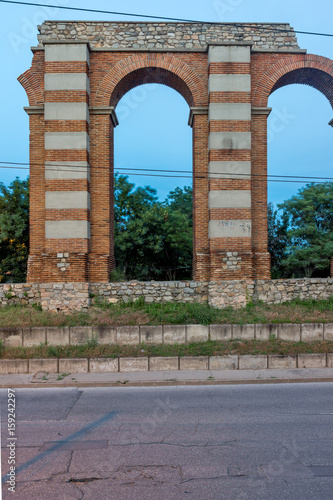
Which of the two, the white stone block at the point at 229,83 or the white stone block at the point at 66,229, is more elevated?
the white stone block at the point at 229,83

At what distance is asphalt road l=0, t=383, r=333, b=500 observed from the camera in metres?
4.08

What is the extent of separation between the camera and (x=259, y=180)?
1382cm

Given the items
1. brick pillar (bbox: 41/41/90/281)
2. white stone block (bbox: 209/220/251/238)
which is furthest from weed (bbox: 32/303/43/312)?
white stone block (bbox: 209/220/251/238)

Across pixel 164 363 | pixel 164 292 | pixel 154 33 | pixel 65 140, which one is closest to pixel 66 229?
pixel 65 140

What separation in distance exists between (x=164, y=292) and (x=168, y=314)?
1293 mm

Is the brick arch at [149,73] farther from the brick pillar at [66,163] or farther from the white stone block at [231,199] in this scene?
the white stone block at [231,199]

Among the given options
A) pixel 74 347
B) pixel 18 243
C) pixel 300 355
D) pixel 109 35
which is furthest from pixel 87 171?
pixel 18 243

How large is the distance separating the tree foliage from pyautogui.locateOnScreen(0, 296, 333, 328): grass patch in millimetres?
7633

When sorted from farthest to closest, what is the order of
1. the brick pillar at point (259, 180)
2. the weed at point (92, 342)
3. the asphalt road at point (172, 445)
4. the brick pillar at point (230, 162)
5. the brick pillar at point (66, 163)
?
the brick pillar at point (259, 180)
the brick pillar at point (230, 162)
the brick pillar at point (66, 163)
the weed at point (92, 342)
the asphalt road at point (172, 445)

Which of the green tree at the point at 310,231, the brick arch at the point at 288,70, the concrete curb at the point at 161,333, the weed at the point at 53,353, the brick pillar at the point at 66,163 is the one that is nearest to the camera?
the weed at the point at 53,353

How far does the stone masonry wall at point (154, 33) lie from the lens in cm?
1358

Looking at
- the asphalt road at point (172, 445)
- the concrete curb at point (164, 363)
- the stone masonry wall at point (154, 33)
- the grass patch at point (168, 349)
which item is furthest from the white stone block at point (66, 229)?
the stone masonry wall at point (154, 33)

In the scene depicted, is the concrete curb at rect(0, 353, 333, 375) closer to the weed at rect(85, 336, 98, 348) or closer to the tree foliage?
the weed at rect(85, 336, 98, 348)

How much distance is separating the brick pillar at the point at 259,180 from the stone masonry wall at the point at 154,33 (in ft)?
8.54
